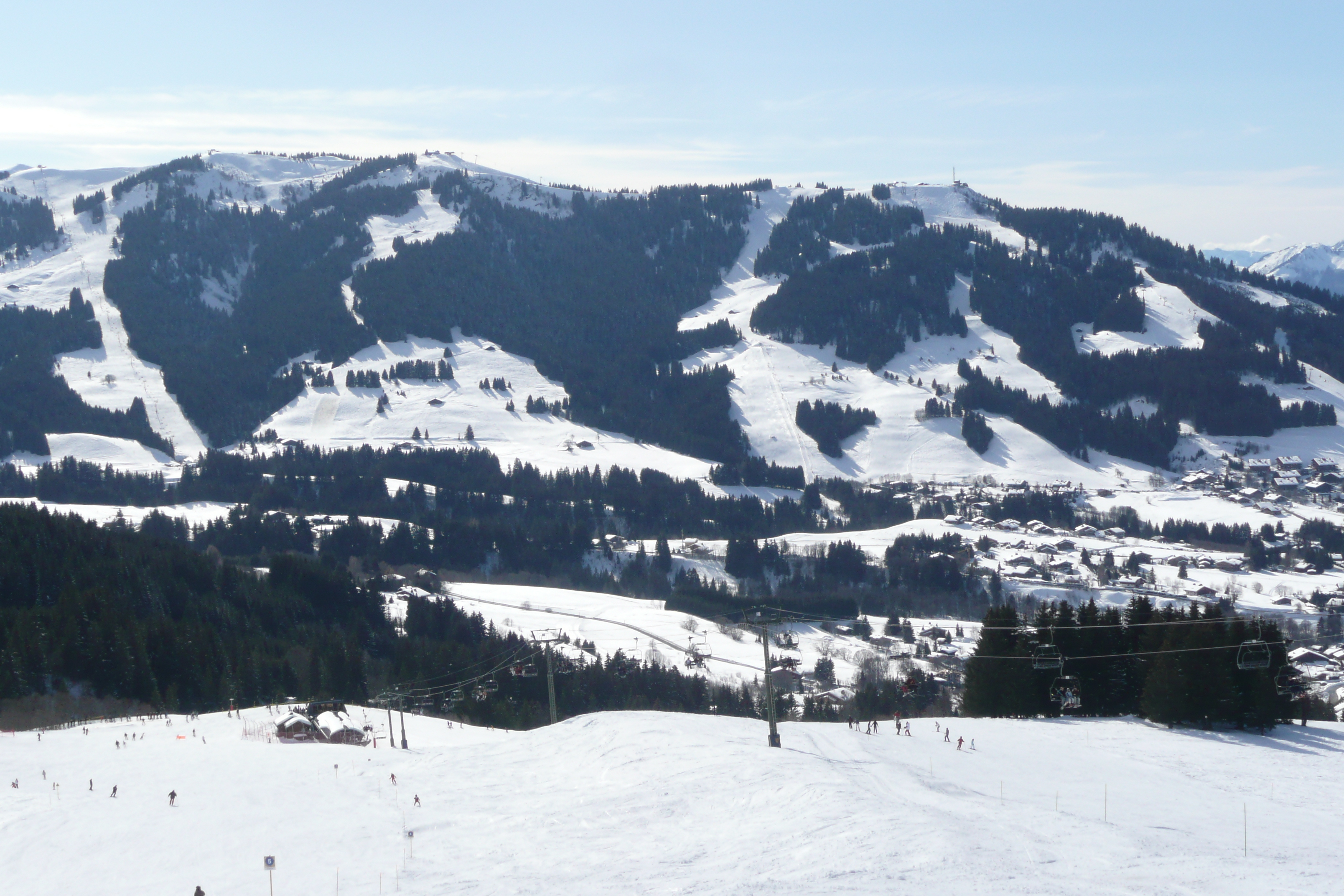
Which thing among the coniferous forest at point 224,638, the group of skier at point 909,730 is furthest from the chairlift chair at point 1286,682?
the coniferous forest at point 224,638

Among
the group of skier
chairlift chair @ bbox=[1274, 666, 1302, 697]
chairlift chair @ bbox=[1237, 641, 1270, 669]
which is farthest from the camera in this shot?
chairlift chair @ bbox=[1274, 666, 1302, 697]

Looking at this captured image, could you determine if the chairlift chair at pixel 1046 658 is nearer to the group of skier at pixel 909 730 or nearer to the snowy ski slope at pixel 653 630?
the group of skier at pixel 909 730

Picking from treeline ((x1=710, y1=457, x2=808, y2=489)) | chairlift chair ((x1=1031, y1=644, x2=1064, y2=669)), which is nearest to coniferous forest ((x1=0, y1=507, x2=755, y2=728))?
chairlift chair ((x1=1031, y1=644, x2=1064, y2=669))

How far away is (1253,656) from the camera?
50.4 meters

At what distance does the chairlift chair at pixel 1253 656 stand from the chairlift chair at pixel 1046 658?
706 centimetres

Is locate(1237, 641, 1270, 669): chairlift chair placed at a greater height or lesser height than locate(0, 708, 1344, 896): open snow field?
greater

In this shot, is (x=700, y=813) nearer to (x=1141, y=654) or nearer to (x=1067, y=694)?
(x=1067, y=694)

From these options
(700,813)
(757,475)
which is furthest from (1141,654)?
(757,475)

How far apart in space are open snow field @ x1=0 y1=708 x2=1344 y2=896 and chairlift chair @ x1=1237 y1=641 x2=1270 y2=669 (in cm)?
383

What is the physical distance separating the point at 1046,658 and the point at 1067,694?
920 centimetres

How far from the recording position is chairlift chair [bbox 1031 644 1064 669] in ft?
166

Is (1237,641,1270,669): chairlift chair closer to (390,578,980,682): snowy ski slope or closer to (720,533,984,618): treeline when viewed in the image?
(390,578,980,682): snowy ski slope

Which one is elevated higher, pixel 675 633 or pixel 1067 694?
pixel 1067 694

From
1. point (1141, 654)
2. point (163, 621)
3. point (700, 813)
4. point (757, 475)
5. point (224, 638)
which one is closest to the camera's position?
point (700, 813)
